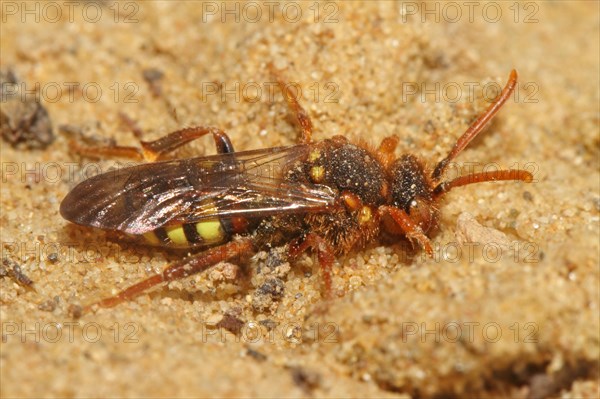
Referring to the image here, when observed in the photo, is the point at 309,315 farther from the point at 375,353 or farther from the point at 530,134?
the point at 530,134

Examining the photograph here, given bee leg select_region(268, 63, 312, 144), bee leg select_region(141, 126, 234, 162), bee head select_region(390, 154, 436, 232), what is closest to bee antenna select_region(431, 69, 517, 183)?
bee head select_region(390, 154, 436, 232)

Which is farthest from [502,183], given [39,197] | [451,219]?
[39,197]

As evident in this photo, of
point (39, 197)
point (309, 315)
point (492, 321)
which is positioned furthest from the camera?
point (39, 197)

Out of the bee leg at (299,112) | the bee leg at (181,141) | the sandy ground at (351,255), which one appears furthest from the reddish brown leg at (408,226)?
the bee leg at (181,141)

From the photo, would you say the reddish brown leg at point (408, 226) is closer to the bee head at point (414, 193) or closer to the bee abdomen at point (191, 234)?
the bee head at point (414, 193)

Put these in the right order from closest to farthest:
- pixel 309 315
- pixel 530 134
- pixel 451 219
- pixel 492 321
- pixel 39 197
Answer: pixel 492 321
pixel 309 315
pixel 451 219
pixel 39 197
pixel 530 134

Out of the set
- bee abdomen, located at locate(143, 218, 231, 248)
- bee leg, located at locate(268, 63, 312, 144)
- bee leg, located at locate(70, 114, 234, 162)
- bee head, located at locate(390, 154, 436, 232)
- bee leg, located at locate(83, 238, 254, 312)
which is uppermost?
bee leg, located at locate(268, 63, 312, 144)

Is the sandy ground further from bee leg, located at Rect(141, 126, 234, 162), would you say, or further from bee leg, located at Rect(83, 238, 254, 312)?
bee leg, located at Rect(141, 126, 234, 162)

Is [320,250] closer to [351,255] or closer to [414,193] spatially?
[351,255]

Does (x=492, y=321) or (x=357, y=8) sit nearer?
(x=492, y=321)
